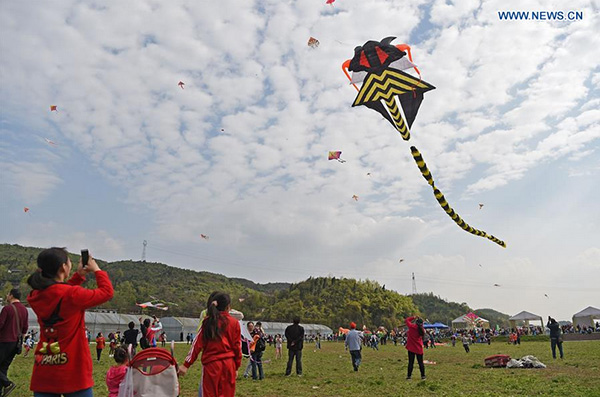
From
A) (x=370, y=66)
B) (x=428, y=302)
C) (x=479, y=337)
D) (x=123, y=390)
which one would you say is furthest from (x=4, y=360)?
(x=428, y=302)

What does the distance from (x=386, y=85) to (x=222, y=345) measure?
16.8 ft

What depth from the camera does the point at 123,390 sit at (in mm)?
5066

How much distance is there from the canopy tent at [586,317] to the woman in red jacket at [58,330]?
5662 centimetres

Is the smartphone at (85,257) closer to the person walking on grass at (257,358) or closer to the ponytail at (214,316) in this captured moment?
the ponytail at (214,316)

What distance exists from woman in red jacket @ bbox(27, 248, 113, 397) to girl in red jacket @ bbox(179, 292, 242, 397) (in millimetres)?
1693

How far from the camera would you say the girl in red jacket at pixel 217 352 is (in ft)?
17.5

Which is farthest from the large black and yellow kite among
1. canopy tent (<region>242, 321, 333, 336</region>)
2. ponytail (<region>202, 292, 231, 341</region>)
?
canopy tent (<region>242, 321, 333, 336</region>)

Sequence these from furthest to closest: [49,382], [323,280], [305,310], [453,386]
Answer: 1. [323,280]
2. [305,310]
3. [453,386]
4. [49,382]

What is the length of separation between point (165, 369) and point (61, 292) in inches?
78.3

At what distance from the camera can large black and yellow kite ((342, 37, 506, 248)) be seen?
775cm

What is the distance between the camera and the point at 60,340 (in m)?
3.72

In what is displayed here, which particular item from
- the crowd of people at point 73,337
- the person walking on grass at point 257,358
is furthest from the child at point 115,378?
the person walking on grass at point 257,358

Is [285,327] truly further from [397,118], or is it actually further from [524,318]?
[397,118]

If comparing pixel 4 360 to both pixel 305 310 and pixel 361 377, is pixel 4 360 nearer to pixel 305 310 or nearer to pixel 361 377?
pixel 361 377
